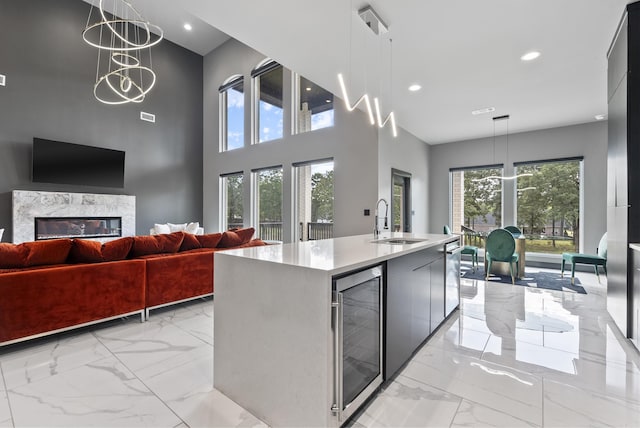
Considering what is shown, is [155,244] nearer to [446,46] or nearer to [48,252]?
[48,252]

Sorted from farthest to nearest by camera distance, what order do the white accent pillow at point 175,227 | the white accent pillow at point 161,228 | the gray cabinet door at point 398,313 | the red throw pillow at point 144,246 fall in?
1. the white accent pillow at point 175,227
2. the white accent pillow at point 161,228
3. the red throw pillow at point 144,246
4. the gray cabinet door at point 398,313

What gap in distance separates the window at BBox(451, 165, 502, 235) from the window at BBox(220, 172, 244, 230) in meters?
5.39

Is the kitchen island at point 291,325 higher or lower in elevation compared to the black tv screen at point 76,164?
lower

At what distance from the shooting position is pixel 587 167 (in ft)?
18.4

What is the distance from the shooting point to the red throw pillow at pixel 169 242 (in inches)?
130

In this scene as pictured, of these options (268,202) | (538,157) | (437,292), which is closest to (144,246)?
(437,292)

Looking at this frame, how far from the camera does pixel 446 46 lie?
3107 millimetres

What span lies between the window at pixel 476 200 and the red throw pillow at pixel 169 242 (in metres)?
5.73

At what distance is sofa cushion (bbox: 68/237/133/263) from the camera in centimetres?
268

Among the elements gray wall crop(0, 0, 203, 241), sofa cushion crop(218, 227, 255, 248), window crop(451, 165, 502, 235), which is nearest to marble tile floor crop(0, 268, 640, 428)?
sofa cushion crop(218, 227, 255, 248)

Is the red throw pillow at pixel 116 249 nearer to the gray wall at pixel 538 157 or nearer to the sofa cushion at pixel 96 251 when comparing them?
the sofa cushion at pixel 96 251

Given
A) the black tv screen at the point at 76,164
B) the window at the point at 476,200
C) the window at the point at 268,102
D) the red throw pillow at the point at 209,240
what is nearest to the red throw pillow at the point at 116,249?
the red throw pillow at the point at 209,240

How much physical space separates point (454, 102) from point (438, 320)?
11.4 feet

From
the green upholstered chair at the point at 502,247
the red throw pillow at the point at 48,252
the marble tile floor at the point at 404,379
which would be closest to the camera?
the marble tile floor at the point at 404,379
